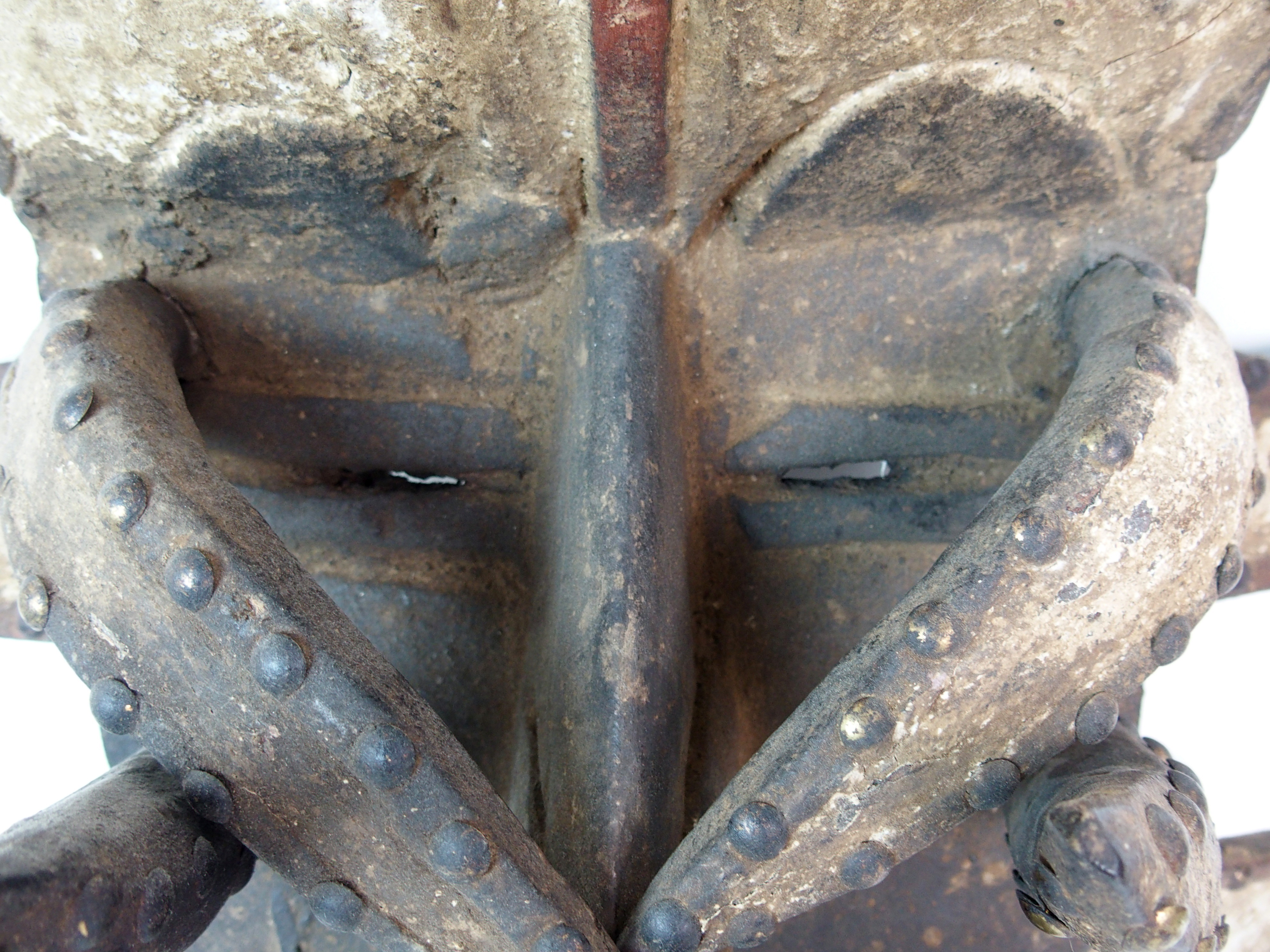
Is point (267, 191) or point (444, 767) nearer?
point (444, 767)

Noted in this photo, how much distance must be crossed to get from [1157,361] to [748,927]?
60 cm

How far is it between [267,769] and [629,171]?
651mm

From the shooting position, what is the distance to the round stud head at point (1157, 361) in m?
0.81

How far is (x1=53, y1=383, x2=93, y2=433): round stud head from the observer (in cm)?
79

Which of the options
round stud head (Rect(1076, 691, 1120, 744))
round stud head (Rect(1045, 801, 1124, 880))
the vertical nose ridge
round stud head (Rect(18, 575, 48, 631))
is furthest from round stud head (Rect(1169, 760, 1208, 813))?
round stud head (Rect(18, 575, 48, 631))

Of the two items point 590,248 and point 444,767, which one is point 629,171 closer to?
point 590,248

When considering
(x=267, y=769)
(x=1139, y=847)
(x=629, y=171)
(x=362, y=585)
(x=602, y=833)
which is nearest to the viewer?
(x=1139, y=847)

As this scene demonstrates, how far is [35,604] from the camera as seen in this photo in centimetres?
77

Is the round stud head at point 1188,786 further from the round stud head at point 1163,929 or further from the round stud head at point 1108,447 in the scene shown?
the round stud head at point 1108,447

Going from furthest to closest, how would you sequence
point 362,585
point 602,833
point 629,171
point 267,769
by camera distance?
point 362,585
point 629,171
point 602,833
point 267,769

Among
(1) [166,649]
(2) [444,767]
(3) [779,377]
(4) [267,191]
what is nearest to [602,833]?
(2) [444,767]

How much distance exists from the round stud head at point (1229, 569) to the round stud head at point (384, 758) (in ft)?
2.29

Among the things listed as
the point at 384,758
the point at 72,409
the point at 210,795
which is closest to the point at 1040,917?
the point at 384,758

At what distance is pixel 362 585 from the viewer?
42.1 inches
